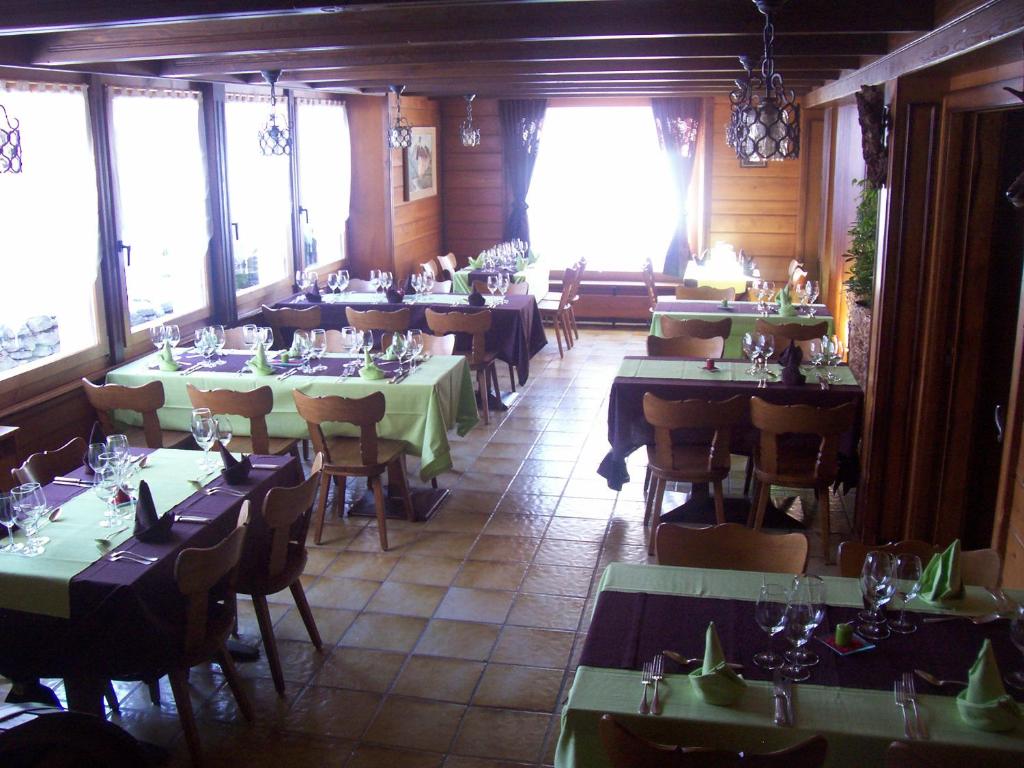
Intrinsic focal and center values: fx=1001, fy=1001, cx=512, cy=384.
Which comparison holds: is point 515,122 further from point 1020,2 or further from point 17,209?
point 1020,2

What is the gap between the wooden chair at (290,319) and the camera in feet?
26.7

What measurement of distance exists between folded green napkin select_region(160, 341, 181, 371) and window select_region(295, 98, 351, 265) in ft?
11.4

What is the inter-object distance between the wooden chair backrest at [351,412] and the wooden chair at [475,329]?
7.44 feet

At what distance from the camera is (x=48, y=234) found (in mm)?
6059

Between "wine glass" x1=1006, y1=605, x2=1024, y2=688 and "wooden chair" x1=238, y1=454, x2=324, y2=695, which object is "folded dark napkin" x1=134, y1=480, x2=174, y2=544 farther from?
"wine glass" x1=1006, y1=605, x2=1024, y2=688

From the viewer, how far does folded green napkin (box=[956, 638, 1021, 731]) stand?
2.46m

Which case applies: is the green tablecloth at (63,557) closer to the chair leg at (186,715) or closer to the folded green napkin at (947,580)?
the chair leg at (186,715)

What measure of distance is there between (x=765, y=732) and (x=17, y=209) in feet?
17.0

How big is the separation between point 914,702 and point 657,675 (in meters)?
0.66

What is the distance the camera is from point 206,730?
3.91 meters

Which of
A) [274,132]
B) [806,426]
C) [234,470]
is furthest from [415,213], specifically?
[234,470]

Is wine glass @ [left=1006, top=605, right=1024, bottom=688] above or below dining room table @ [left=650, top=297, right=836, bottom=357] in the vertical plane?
below

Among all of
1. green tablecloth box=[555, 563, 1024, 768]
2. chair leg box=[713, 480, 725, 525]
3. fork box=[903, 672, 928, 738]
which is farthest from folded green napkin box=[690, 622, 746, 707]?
chair leg box=[713, 480, 725, 525]

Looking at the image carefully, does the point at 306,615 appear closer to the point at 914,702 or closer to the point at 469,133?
the point at 914,702
